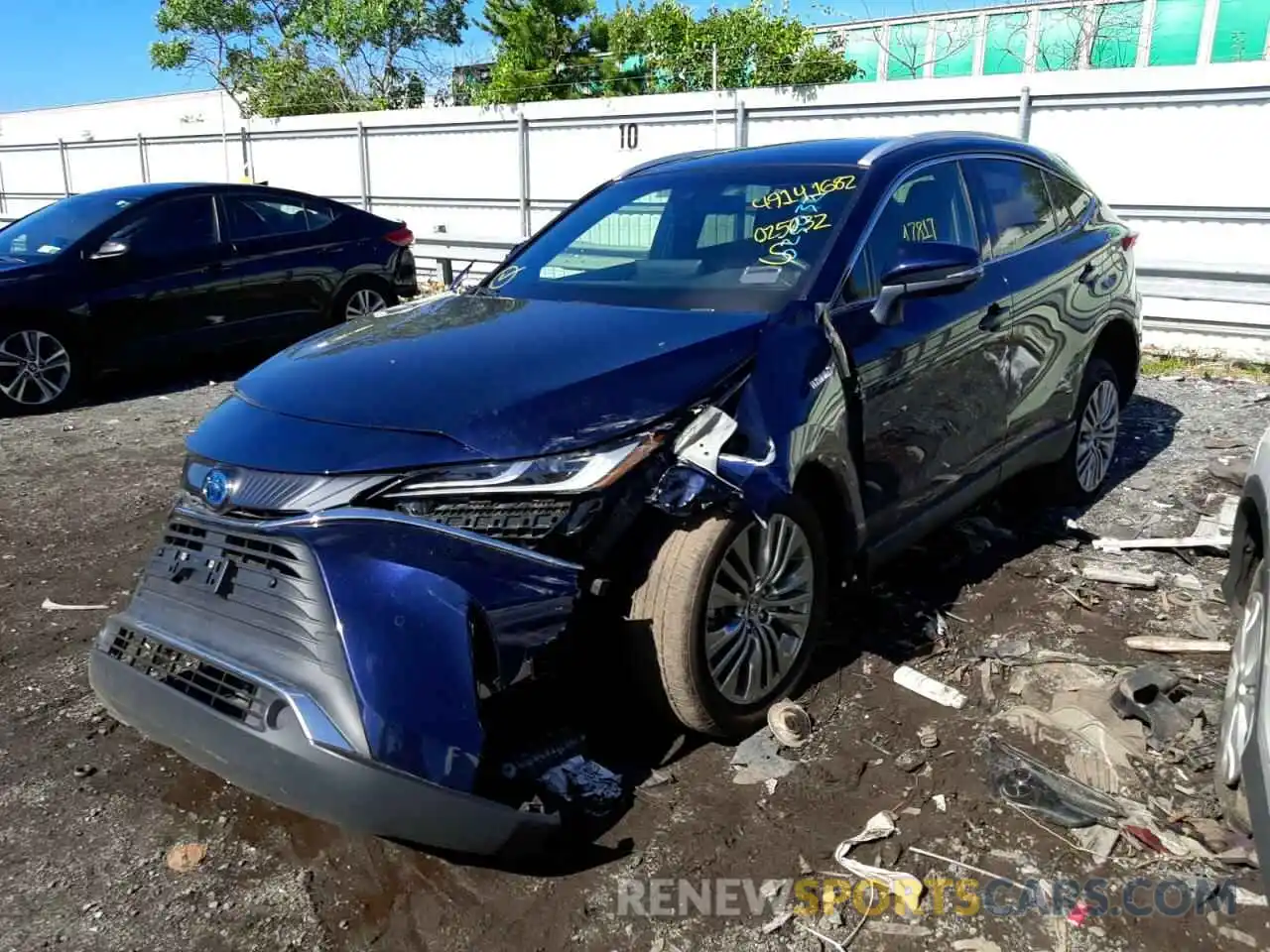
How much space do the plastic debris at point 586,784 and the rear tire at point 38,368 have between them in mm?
6606

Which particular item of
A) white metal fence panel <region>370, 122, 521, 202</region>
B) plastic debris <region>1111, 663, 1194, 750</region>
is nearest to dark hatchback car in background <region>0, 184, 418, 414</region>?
white metal fence panel <region>370, 122, 521, 202</region>

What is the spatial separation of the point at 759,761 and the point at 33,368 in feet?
22.7

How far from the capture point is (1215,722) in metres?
3.33

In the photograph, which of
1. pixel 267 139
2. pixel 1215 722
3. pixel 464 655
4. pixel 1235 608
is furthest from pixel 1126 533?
pixel 267 139

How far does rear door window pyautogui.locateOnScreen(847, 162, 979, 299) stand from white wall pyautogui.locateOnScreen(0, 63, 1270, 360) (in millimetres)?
6072

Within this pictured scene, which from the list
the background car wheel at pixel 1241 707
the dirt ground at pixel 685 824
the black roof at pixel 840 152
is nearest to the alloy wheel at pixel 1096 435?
the dirt ground at pixel 685 824

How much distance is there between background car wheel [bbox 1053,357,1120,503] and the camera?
5.20 m

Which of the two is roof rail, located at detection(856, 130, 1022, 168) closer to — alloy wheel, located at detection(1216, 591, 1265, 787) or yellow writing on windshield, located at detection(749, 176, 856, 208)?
yellow writing on windshield, located at detection(749, 176, 856, 208)

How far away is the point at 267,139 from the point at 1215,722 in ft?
60.6

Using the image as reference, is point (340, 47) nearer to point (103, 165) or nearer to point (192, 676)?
point (103, 165)

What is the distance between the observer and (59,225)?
834 cm

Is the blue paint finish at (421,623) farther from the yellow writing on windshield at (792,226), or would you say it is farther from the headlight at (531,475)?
the yellow writing on windshield at (792,226)

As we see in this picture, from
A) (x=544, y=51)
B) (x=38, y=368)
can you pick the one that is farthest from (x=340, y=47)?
(x=38, y=368)

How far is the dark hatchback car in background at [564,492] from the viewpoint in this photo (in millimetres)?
2412
